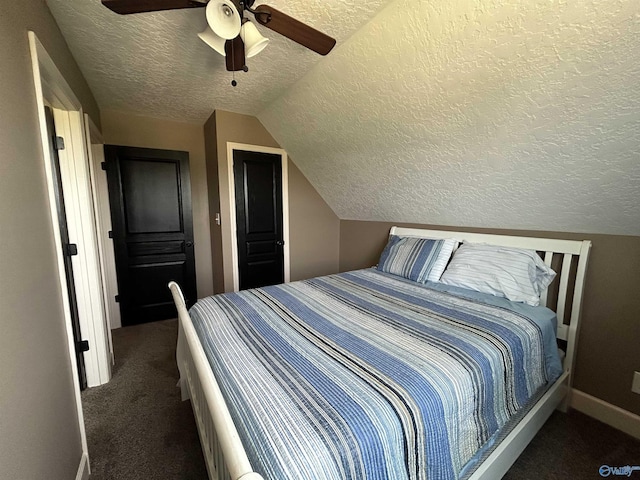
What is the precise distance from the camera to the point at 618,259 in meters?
1.63

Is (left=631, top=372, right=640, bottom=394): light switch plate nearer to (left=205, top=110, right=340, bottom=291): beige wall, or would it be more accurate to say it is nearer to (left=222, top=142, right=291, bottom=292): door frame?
(left=205, top=110, right=340, bottom=291): beige wall

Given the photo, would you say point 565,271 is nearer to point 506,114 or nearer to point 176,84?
point 506,114

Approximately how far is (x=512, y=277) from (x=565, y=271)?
1.10 feet

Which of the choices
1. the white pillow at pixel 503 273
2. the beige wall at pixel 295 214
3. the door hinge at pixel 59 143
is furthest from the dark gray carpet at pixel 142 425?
the white pillow at pixel 503 273

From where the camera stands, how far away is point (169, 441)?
61.7 inches

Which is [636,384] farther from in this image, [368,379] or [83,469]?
[83,469]

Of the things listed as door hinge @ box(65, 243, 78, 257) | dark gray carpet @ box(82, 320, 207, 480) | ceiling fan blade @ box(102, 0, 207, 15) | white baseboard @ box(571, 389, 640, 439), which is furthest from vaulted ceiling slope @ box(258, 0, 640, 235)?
dark gray carpet @ box(82, 320, 207, 480)

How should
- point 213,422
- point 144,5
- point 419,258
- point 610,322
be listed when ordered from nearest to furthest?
point 213,422 < point 144,5 < point 610,322 < point 419,258

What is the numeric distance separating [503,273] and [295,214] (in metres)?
2.37

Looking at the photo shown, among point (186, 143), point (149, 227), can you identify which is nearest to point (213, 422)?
point (149, 227)

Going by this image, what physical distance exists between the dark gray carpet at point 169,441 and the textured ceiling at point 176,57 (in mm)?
2384

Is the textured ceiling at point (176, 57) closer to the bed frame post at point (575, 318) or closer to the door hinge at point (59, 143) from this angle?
the door hinge at point (59, 143)

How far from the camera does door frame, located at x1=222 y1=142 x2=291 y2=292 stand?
118 inches

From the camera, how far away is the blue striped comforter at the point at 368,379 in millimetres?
767
